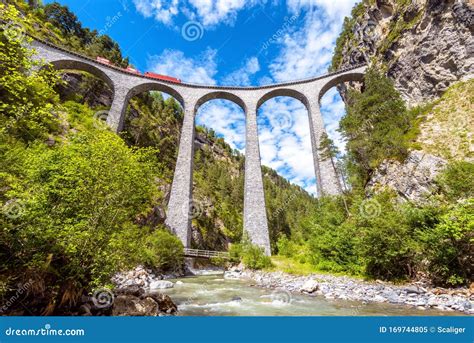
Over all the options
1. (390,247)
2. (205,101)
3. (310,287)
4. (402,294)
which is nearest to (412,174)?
(390,247)

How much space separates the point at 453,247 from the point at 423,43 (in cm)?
1798

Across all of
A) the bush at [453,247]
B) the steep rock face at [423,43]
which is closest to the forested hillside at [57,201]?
the bush at [453,247]

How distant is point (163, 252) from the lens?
15828mm

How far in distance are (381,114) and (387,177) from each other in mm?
5474

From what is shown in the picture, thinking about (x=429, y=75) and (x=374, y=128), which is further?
(x=429, y=75)

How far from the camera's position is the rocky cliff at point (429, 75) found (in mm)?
12758

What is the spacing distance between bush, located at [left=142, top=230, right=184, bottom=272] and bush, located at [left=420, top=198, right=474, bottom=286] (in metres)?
13.4

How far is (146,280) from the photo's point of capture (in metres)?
12.0

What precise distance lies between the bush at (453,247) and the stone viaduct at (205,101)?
12.6 meters

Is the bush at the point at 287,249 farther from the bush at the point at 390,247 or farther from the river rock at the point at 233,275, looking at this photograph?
the bush at the point at 390,247

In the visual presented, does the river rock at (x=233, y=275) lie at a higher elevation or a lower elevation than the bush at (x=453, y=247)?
lower

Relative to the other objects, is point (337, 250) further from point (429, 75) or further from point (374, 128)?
point (429, 75)

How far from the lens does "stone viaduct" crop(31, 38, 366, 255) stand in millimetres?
20453
